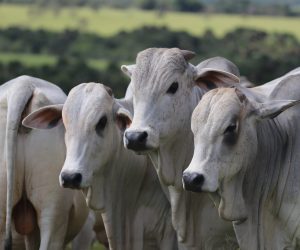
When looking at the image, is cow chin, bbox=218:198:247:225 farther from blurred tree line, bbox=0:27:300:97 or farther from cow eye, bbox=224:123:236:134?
blurred tree line, bbox=0:27:300:97

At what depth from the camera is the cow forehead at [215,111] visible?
10.3 metres

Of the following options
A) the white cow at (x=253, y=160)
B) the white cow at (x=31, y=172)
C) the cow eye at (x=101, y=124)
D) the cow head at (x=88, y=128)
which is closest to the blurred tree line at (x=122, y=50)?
the white cow at (x=31, y=172)

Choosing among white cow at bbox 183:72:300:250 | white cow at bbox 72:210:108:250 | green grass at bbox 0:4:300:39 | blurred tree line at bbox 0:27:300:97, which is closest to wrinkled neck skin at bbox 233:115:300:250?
white cow at bbox 183:72:300:250

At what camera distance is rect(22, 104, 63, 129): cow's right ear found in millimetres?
11891

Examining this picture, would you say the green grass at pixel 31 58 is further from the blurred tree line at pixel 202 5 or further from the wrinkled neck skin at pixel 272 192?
the wrinkled neck skin at pixel 272 192

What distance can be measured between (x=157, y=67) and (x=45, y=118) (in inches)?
53.4

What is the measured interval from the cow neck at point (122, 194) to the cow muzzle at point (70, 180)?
78cm

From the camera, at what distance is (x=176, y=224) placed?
11414 millimetres

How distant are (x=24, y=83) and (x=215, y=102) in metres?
2.49

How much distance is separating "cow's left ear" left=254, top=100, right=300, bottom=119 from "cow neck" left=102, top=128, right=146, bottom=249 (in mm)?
1830

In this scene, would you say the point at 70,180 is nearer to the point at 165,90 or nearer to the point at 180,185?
the point at 180,185

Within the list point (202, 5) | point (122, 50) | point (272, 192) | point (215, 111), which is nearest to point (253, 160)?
point (272, 192)

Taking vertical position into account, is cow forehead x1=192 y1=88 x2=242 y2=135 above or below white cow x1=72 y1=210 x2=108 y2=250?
above

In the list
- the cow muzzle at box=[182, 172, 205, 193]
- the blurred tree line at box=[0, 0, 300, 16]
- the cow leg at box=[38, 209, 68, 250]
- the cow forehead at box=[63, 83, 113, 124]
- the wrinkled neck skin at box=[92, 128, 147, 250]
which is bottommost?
the blurred tree line at box=[0, 0, 300, 16]
